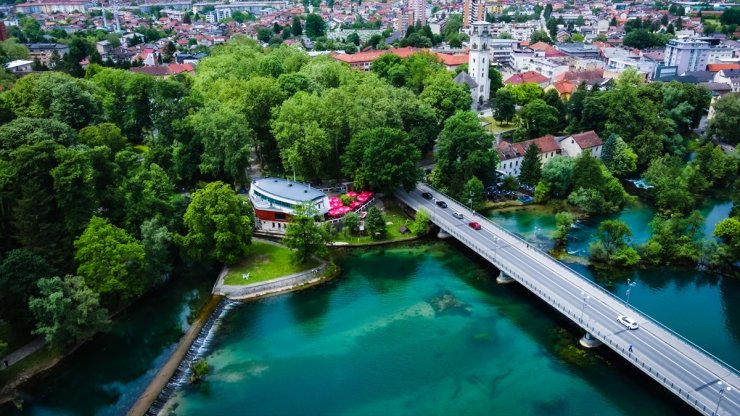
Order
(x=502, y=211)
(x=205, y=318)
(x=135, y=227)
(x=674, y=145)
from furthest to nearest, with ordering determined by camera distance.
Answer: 1. (x=674, y=145)
2. (x=502, y=211)
3. (x=135, y=227)
4. (x=205, y=318)

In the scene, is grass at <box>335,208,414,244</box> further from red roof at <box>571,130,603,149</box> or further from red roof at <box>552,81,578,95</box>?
red roof at <box>552,81,578,95</box>

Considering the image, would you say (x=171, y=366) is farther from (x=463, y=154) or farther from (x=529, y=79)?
(x=529, y=79)

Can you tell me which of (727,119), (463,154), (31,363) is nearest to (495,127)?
(463,154)

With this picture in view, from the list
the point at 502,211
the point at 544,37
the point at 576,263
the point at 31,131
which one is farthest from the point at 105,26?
the point at 576,263

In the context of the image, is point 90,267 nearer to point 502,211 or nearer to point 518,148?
point 502,211

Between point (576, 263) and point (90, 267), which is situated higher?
point (90, 267)

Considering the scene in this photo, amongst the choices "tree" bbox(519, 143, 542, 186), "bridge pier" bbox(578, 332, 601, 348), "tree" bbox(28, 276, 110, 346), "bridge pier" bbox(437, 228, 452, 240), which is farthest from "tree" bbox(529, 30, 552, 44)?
"tree" bbox(28, 276, 110, 346)
